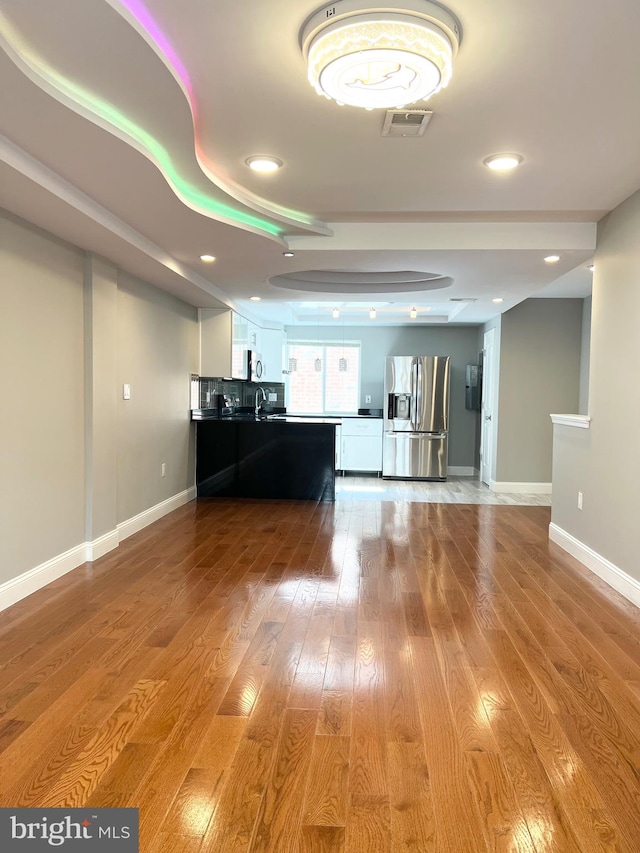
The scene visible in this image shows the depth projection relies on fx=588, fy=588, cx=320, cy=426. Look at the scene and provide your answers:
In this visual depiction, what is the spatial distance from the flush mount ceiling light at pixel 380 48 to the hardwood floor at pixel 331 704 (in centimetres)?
226

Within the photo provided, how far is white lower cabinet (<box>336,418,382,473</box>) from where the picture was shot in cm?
873

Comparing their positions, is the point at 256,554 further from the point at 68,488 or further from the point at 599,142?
the point at 599,142

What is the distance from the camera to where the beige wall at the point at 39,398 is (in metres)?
3.21

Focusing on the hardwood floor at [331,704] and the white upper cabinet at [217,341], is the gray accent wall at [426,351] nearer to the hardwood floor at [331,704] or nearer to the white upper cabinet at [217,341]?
the white upper cabinet at [217,341]

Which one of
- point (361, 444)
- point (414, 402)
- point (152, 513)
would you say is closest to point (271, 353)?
→ point (361, 444)

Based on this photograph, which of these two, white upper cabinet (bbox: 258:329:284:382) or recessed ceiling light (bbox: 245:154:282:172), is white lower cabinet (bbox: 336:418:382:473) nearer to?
white upper cabinet (bbox: 258:329:284:382)

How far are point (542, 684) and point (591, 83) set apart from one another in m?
2.43

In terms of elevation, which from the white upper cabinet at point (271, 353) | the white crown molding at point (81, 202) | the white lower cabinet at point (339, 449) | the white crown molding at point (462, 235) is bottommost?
the white lower cabinet at point (339, 449)

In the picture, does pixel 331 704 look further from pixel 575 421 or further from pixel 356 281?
pixel 356 281

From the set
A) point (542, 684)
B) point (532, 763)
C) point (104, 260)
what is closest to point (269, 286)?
point (104, 260)

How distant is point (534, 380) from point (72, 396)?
552cm

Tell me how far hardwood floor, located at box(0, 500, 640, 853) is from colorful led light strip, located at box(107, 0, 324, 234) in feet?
7.64

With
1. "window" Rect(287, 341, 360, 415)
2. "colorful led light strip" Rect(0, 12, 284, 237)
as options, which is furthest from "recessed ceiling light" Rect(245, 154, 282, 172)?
"window" Rect(287, 341, 360, 415)

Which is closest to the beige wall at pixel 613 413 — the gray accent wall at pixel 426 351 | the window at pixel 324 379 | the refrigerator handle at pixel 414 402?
the refrigerator handle at pixel 414 402
